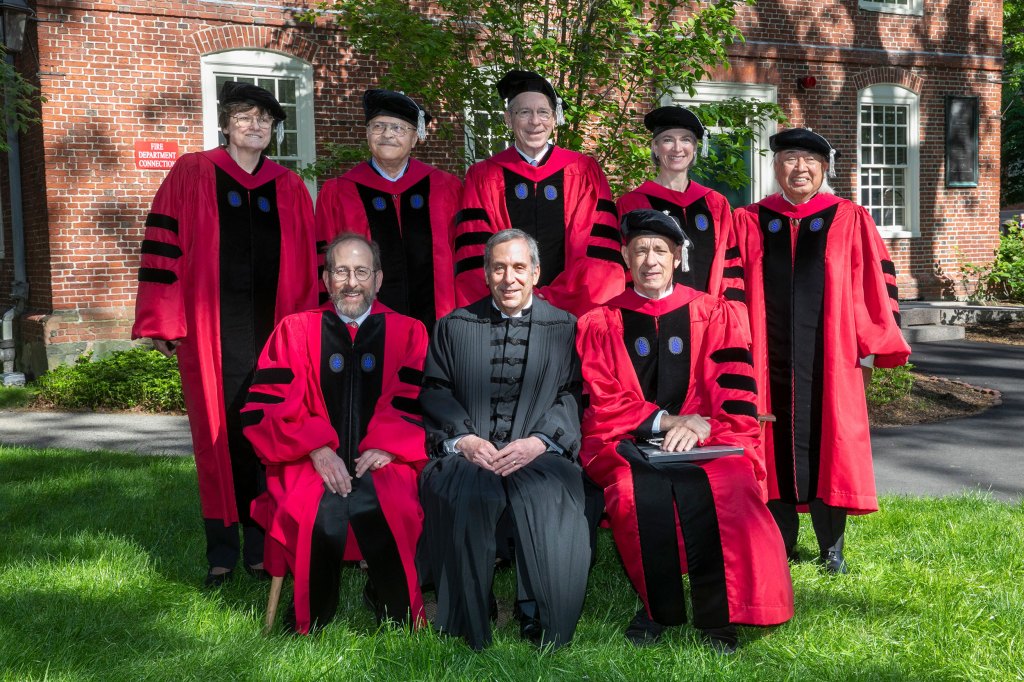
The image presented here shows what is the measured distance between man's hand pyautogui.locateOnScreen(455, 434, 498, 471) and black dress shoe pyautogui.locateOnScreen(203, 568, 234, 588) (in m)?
1.34

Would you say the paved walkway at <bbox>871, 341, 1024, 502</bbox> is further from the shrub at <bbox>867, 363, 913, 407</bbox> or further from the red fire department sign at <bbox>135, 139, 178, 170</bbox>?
the red fire department sign at <bbox>135, 139, 178, 170</bbox>

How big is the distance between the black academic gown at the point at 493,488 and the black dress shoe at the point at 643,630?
263 mm

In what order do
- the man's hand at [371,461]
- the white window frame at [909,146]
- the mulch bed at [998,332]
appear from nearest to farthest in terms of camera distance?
the man's hand at [371,461] → the mulch bed at [998,332] → the white window frame at [909,146]

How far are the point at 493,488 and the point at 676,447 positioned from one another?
2.27 ft

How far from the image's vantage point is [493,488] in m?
3.63

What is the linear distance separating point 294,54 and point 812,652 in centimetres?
999

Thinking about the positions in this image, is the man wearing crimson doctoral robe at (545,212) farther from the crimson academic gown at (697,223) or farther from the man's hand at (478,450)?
the man's hand at (478,450)

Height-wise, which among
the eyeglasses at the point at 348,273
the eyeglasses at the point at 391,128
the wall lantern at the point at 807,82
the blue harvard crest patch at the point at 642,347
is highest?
the wall lantern at the point at 807,82

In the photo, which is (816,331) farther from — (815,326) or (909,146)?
(909,146)

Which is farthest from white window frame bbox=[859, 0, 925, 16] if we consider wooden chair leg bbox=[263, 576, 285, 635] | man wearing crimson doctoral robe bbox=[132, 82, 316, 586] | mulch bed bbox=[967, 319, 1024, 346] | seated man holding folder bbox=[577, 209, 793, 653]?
wooden chair leg bbox=[263, 576, 285, 635]

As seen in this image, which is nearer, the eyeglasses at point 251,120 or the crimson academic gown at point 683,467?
the crimson academic gown at point 683,467

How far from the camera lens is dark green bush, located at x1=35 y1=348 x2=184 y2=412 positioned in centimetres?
964

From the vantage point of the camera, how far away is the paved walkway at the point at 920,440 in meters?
6.50

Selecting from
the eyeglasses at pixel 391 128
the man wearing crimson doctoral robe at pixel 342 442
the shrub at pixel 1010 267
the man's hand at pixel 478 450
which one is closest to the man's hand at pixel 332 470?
the man wearing crimson doctoral robe at pixel 342 442
